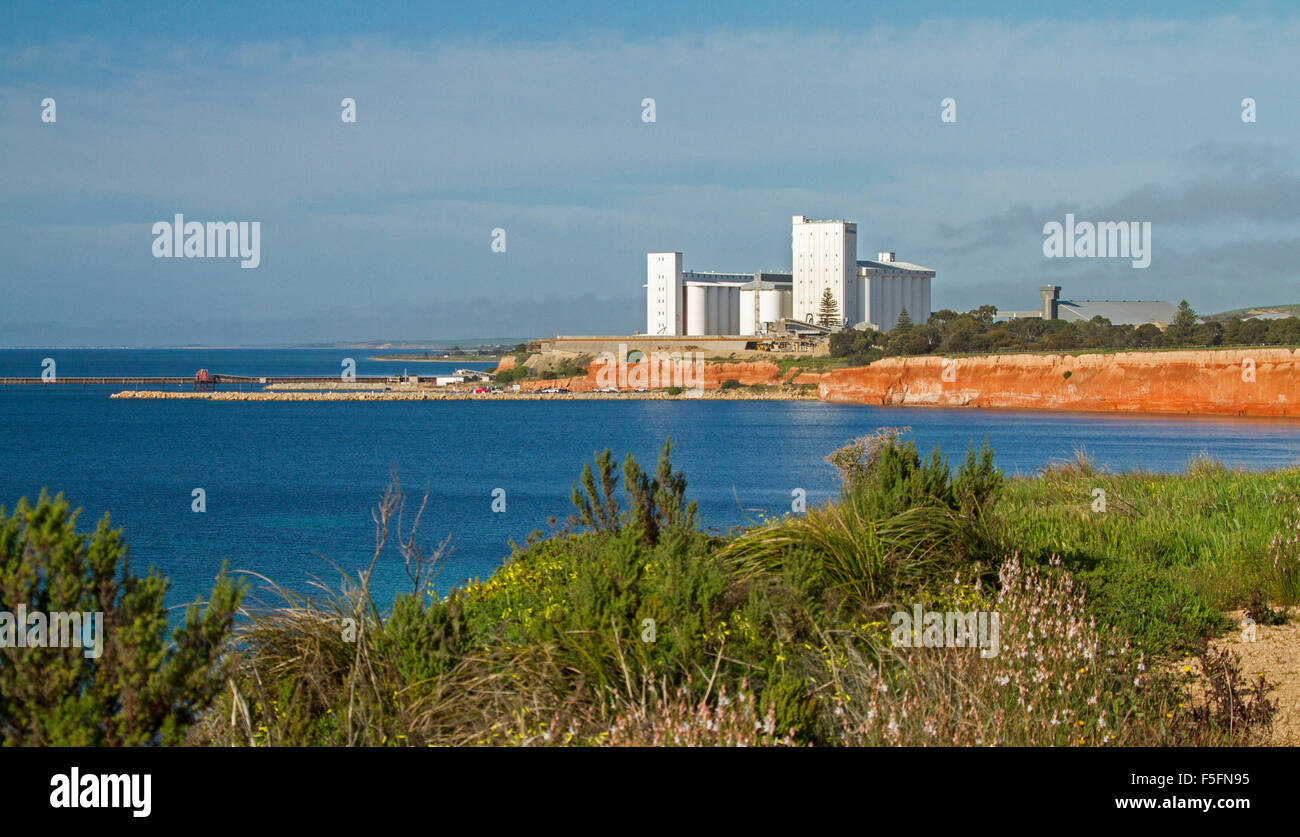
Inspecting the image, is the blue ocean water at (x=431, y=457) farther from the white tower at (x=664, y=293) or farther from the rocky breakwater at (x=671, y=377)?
the white tower at (x=664, y=293)

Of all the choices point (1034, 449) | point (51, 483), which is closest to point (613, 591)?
point (51, 483)

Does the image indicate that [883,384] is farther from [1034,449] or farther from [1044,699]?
[1044,699]

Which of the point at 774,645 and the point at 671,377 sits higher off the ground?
the point at 671,377

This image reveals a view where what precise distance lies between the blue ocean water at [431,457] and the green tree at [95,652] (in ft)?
11.8

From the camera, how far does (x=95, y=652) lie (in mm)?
4941

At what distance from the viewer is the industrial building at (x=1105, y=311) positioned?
133 meters

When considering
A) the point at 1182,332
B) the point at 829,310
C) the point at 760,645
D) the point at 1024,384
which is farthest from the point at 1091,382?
the point at 760,645

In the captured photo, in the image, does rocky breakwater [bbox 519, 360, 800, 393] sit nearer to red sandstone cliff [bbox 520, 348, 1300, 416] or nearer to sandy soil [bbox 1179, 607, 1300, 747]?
red sandstone cliff [bbox 520, 348, 1300, 416]

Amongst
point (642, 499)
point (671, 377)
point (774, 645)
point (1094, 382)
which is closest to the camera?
point (774, 645)

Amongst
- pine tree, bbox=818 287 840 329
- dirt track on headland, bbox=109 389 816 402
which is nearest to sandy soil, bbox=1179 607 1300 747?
dirt track on headland, bbox=109 389 816 402

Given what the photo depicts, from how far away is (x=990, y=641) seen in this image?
6.77 meters

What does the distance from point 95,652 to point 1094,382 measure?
90094mm

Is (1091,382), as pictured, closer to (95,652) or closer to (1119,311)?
(1119,311)

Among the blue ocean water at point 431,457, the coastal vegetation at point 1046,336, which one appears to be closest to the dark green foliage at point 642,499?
the blue ocean water at point 431,457
